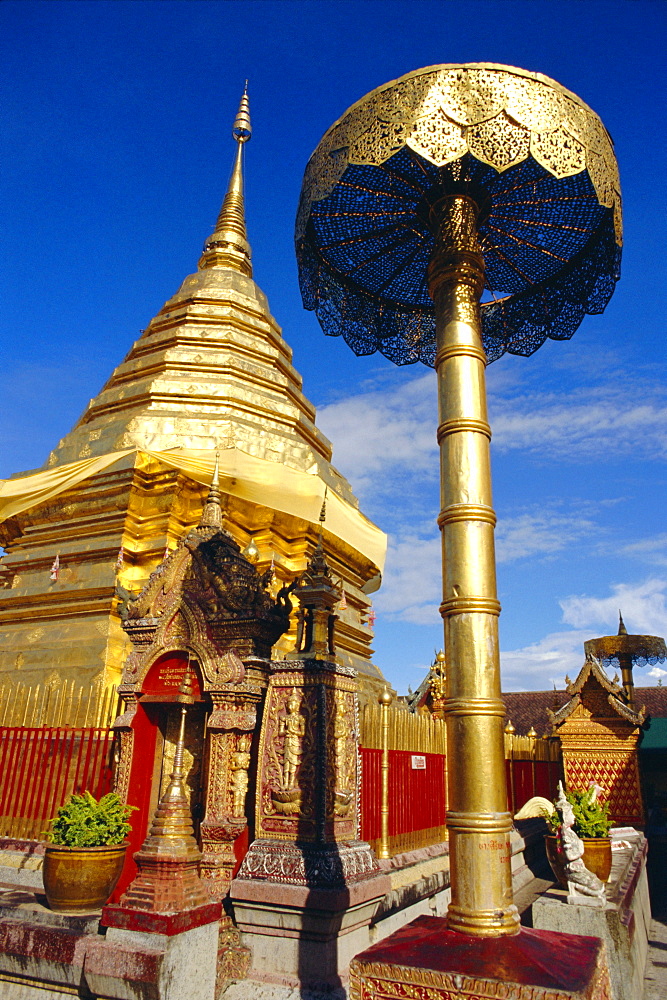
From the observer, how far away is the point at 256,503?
12.3m

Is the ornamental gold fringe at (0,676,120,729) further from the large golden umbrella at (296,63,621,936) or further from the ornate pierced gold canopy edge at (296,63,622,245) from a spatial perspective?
the ornate pierced gold canopy edge at (296,63,622,245)

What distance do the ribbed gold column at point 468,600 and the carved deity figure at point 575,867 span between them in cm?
411

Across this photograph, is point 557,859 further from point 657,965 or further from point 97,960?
point 97,960

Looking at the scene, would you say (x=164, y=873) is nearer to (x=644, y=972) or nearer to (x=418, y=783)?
(x=418, y=783)

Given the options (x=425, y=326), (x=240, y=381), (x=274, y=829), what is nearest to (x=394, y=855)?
(x=274, y=829)

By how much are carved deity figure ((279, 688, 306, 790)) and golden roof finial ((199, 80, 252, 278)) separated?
1626 centimetres

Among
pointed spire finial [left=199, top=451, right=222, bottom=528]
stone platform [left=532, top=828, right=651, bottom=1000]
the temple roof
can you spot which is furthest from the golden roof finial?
the temple roof

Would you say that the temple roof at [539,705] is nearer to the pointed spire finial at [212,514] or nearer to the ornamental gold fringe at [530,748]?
the ornamental gold fringe at [530,748]

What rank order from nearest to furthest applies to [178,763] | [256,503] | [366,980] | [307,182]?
[366,980] → [307,182] → [178,763] → [256,503]

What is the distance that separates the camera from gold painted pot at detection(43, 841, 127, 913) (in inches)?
228

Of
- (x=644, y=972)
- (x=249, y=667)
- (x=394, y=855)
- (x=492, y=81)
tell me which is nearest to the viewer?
(x=492, y=81)

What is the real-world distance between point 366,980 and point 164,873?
2.50 m

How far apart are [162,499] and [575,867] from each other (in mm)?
8710

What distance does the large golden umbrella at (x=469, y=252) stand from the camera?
360cm
